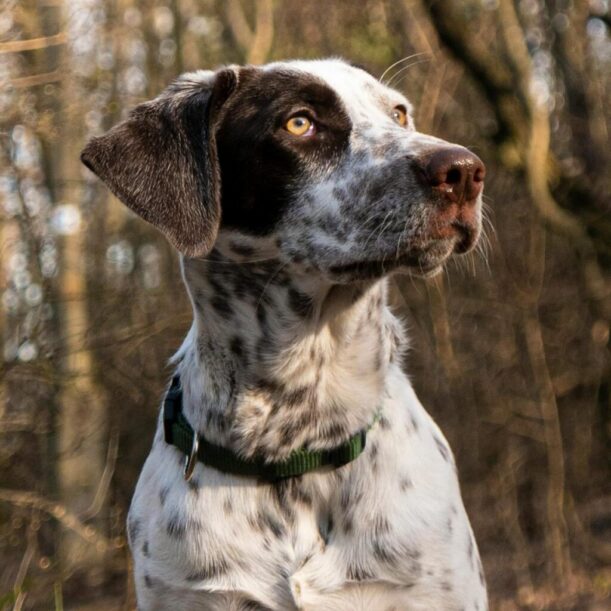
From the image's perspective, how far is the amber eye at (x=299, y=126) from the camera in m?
3.02

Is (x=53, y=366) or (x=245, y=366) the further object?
(x=53, y=366)

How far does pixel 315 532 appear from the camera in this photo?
2859mm

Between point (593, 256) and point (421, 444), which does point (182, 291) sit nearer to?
point (593, 256)

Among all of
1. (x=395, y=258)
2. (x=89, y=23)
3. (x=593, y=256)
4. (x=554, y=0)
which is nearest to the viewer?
(x=395, y=258)

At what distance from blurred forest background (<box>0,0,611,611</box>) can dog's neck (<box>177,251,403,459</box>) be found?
2.76 metres

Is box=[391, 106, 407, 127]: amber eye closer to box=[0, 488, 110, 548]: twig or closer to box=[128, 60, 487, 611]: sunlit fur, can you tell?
box=[128, 60, 487, 611]: sunlit fur

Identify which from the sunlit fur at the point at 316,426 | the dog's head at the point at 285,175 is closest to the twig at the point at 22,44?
the dog's head at the point at 285,175

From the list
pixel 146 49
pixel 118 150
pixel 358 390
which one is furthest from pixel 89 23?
pixel 358 390

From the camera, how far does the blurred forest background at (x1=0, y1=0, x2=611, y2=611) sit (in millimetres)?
6293

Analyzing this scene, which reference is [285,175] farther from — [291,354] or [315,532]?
[315,532]

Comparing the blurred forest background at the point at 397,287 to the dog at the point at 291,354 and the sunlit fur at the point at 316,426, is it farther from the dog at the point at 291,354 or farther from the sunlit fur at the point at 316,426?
the sunlit fur at the point at 316,426

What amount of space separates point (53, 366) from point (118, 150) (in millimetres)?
3360

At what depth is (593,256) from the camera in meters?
7.37

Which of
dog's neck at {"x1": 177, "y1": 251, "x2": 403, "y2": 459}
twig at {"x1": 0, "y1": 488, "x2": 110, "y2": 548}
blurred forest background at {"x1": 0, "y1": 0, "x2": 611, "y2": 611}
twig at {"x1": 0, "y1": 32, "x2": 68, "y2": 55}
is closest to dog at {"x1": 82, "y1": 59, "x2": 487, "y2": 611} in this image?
dog's neck at {"x1": 177, "y1": 251, "x2": 403, "y2": 459}
